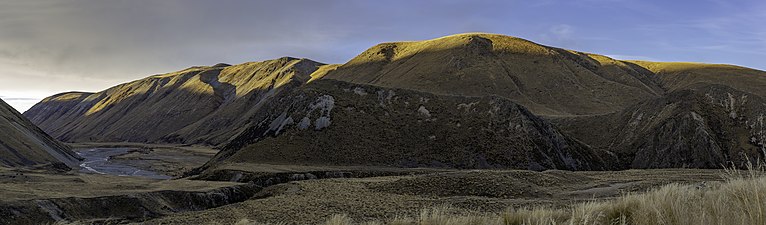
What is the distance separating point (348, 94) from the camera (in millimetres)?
55625

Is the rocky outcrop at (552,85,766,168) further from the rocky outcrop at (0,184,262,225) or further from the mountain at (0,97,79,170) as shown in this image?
the mountain at (0,97,79,170)

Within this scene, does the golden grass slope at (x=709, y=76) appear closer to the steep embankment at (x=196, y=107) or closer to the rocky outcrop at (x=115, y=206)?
the steep embankment at (x=196, y=107)

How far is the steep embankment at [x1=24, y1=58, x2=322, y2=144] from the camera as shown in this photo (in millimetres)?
140625

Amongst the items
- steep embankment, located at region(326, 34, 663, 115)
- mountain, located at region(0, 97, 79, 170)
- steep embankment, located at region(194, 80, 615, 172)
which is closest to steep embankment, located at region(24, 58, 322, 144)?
steep embankment, located at region(326, 34, 663, 115)

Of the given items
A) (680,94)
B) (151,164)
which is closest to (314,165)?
(151,164)

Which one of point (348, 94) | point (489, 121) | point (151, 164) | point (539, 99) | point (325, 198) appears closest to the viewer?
point (325, 198)

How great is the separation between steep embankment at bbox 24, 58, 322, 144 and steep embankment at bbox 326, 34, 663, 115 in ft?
89.9

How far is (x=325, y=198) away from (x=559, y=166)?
29567mm

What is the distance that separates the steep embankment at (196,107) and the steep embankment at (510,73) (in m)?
27.4

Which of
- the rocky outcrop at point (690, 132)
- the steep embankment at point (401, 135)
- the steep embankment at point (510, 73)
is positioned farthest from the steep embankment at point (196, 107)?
the rocky outcrop at point (690, 132)

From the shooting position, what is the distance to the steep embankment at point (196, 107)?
140625 millimetres

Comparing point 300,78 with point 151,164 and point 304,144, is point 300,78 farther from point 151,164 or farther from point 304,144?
point 304,144

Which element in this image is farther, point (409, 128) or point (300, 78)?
point (300, 78)

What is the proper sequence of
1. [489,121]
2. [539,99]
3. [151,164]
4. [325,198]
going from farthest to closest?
[539,99] < [151,164] < [489,121] < [325,198]
